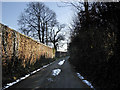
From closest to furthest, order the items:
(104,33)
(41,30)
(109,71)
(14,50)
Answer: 1. (109,71)
2. (104,33)
3. (14,50)
4. (41,30)

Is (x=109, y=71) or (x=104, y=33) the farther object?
(x=104, y=33)

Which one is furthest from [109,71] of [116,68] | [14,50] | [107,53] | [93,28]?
[14,50]

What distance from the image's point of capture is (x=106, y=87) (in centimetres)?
488

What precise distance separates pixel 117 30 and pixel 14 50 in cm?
725

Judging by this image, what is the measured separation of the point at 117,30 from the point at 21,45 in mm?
8331

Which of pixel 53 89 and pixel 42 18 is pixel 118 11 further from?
pixel 42 18

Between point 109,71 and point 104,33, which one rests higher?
point 104,33

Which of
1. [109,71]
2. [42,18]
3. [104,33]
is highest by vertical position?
[42,18]

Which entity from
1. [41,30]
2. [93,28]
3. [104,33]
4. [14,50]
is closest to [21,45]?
[14,50]

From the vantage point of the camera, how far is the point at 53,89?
5594 millimetres

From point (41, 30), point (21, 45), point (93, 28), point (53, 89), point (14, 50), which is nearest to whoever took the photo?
point (53, 89)

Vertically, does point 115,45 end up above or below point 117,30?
below

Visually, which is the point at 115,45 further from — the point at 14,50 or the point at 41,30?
the point at 41,30

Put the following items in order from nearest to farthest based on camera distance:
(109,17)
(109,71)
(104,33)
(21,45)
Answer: (109,71), (109,17), (104,33), (21,45)
